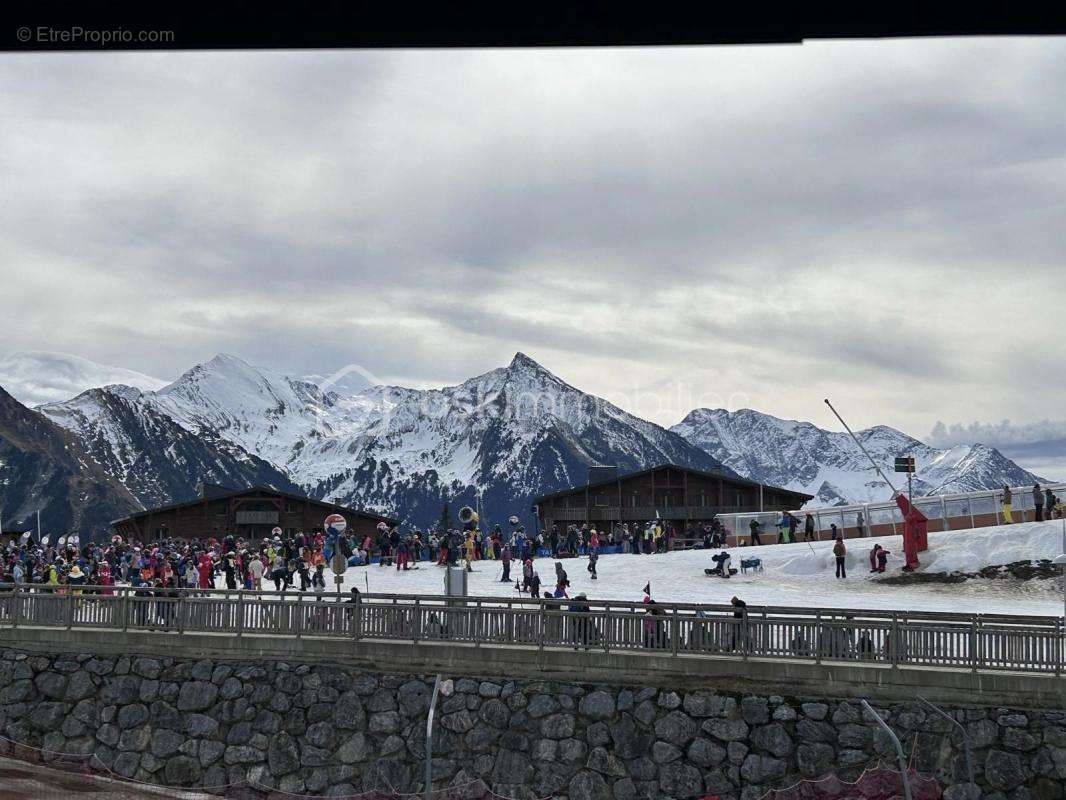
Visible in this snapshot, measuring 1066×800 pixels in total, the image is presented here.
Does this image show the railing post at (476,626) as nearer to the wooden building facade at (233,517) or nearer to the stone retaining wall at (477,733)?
the stone retaining wall at (477,733)

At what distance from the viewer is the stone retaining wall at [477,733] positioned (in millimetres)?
23047

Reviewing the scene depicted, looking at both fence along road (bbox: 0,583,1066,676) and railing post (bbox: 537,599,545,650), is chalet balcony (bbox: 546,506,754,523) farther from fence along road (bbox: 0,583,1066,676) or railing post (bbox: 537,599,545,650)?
railing post (bbox: 537,599,545,650)

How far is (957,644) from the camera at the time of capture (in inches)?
924

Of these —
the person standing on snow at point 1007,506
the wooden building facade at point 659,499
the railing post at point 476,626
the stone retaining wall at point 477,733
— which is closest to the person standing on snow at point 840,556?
the person standing on snow at point 1007,506

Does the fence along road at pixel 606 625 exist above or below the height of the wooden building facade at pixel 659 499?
below

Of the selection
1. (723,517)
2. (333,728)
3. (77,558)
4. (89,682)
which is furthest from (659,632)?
(723,517)

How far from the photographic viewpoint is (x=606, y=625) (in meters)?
25.3

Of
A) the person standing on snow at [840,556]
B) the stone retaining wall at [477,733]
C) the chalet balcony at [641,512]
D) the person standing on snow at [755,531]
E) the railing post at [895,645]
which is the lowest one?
the stone retaining wall at [477,733]

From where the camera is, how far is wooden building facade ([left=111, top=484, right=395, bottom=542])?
73.5 metres

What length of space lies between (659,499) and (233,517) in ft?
85.3

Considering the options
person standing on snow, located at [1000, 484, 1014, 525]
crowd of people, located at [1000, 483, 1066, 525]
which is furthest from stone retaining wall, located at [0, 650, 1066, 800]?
person standing on snow, located at [1000, 484, 1014, 525]

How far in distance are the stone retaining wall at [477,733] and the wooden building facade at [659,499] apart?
49.3m

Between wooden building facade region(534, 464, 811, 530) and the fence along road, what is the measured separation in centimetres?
4845

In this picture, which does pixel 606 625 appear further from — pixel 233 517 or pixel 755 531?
pixel 233 517
